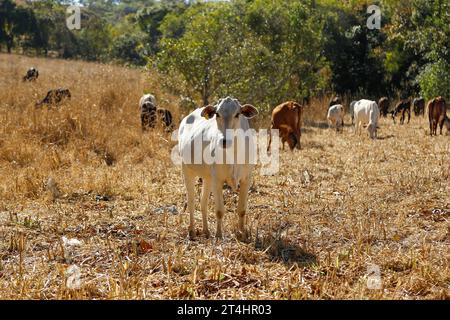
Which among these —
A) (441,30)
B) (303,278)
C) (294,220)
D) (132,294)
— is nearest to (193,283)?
(132,294)

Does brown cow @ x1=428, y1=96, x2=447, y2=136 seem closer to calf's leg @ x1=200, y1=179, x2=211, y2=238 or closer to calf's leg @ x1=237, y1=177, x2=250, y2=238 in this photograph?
calf's leg @ x1=237, y1=177, x2=250, y2=238

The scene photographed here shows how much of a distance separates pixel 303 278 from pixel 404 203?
2.74 metres

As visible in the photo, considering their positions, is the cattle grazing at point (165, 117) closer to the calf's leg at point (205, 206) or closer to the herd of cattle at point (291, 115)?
the herd of cattle at point (291, 115)

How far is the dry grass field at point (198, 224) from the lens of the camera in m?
4.27

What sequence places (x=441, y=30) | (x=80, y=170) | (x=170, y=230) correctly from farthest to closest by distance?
(x=441, y=30)
(x=80, y=170)
(x=170, y=230)

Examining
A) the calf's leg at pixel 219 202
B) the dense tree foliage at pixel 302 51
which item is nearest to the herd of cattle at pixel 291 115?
the dense tree foliage at pixel 302 51

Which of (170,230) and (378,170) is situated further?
(378,170)

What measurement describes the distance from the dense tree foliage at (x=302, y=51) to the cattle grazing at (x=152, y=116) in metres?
1.26

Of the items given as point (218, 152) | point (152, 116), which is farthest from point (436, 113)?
point (218, 152)

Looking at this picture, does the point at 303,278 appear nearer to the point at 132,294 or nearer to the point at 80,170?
the point at 132,294

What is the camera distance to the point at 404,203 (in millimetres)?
6598

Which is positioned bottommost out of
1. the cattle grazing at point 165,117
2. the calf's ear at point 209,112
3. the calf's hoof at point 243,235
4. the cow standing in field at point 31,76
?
the calf's hoof at point 243,235

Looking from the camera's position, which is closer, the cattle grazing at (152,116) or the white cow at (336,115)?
the cattle grazing at (152,116)

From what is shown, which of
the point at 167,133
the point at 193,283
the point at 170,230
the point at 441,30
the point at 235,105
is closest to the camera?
the point at 193,283
